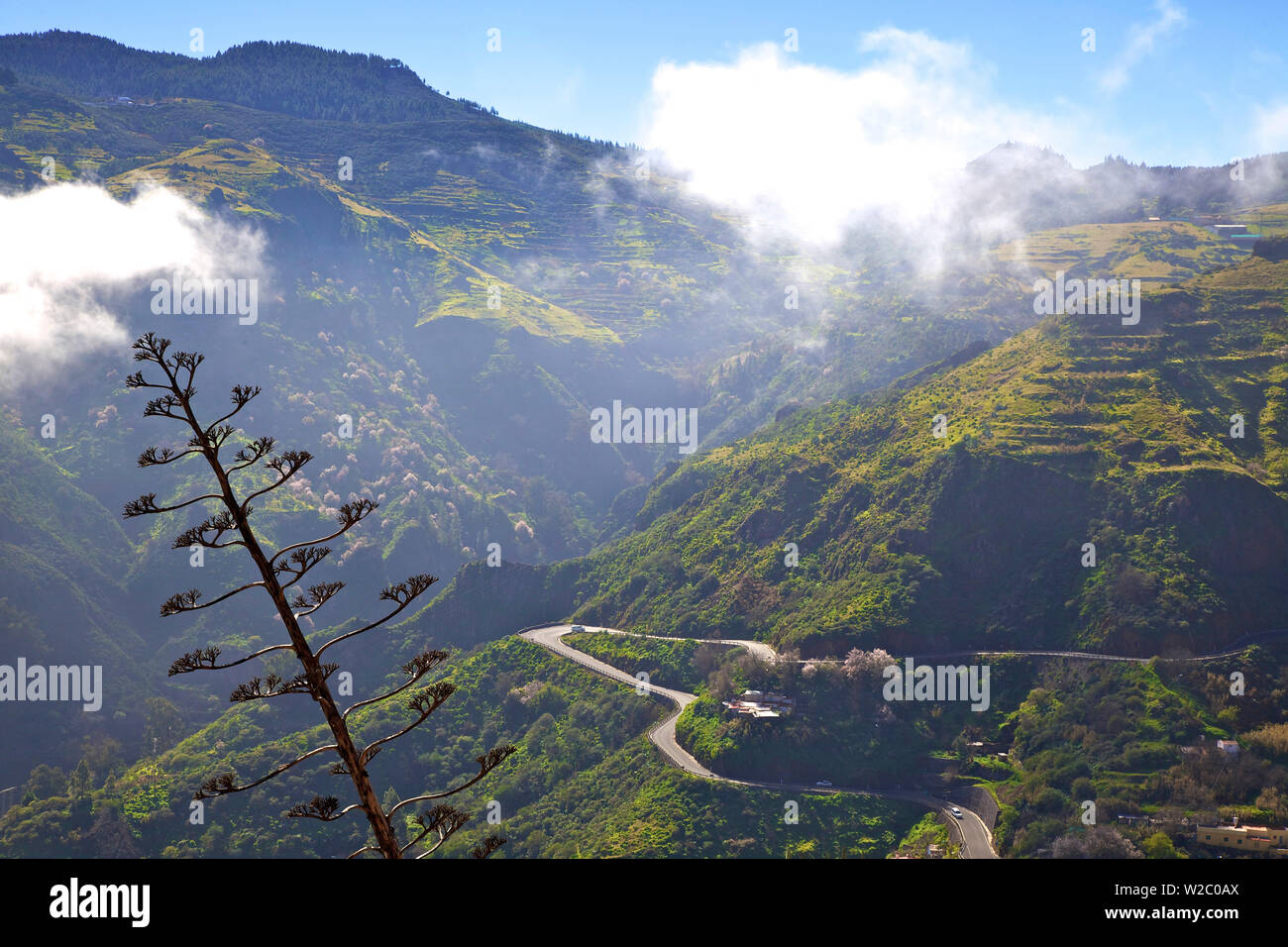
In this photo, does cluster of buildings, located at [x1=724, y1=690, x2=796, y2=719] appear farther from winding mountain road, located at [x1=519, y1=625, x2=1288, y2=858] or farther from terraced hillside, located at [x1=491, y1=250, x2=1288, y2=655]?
terraced hillside, located at [x1=491, y1=250, x2=1288, y2=655]

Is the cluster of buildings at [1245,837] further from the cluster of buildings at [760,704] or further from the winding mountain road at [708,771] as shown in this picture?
the cluster of buildings at [760,704]

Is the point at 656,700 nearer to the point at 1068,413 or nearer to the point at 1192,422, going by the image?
the point at 1068,413

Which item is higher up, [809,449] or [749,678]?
[809,449]

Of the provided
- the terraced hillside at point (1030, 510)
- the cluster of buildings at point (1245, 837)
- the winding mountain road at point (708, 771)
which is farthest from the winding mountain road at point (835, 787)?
the cluster of buildings at point (1245, 837)

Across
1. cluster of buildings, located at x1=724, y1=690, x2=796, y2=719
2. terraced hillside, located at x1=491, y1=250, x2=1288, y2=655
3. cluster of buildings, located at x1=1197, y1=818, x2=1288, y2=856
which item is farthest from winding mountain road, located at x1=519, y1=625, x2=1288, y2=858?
cluster of buildings, located at x1=1197, y1=818, x2=1288, y2=856
